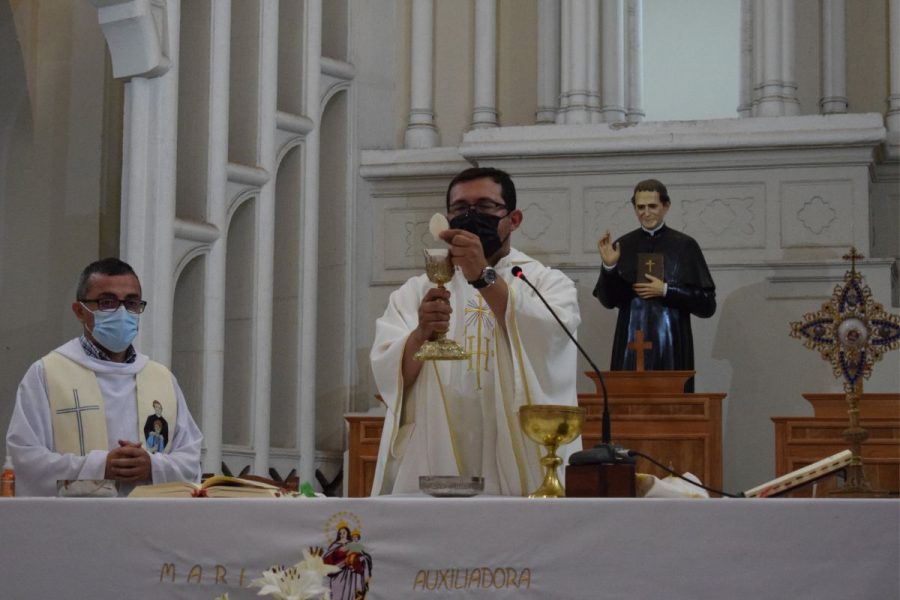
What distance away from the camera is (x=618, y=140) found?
9133 mm

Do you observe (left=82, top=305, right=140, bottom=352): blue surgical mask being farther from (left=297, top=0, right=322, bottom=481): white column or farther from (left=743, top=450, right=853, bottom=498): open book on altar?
(left=297, top=0, right=322, bottom=481): white column

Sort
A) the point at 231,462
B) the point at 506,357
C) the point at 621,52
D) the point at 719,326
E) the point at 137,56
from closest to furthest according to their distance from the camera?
1. the point at 506,357
2. the point at 137,56
3. the point at 231,462
4. the point at 719,326
5. the point at 621,52

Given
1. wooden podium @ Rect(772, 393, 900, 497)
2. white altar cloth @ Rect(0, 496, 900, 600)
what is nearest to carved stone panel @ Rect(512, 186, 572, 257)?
wooden podium @ Rect(772, 393, 900, 497)

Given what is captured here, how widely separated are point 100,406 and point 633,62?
18.6 feet

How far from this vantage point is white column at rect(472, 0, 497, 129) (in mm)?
9922

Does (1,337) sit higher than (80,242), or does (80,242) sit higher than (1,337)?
(80,242)

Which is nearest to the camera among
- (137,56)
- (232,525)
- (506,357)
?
(232,525)

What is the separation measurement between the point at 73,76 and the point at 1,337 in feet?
5.24

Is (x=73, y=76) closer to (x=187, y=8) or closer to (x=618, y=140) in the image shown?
(x=187, y=8)

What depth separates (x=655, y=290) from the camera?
7.82 m

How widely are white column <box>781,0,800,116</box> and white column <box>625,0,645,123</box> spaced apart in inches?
42.4

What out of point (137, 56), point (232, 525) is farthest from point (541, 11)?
point (232, 525)

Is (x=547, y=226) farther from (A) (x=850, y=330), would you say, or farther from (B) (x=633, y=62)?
(A) (x=850, y=330)

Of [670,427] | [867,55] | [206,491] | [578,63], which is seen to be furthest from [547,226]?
[206,491]
